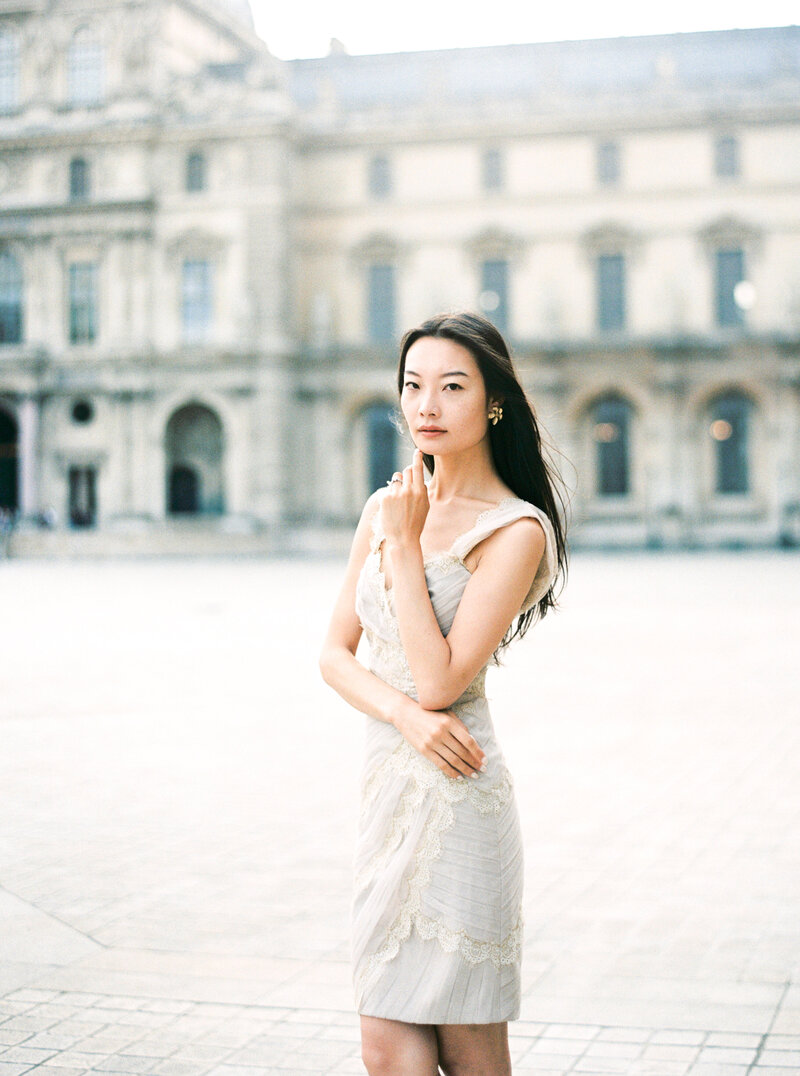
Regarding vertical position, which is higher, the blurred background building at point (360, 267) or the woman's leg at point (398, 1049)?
the blurred background building at point (360, 267)

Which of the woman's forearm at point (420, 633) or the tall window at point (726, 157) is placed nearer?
the woman's forearm at point (420, 633)

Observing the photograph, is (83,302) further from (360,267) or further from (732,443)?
(732,443)

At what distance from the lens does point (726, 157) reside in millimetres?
53281

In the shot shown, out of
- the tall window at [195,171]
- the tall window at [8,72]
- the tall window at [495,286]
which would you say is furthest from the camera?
the tall window at [8,72]

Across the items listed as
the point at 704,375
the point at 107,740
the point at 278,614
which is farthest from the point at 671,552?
the point at 107,740

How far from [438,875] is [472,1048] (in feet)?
1.44

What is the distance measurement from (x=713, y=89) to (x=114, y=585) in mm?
33897

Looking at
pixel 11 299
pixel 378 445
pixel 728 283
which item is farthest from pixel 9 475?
pixel 728 283

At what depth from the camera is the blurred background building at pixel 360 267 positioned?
5288 cm

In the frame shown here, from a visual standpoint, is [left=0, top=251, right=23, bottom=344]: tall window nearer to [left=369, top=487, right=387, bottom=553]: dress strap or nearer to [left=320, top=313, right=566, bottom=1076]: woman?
[left=369, top=487, right=387, bottom=553]: dress strap

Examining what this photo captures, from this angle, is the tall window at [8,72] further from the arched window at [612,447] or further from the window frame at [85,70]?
the arched window at [612,447]

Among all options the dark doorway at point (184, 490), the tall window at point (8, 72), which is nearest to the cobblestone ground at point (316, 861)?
the dark doorway at point (184, 490)

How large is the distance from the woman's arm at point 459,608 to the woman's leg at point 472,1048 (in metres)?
0.78

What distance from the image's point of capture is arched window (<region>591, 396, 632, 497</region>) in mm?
53312
